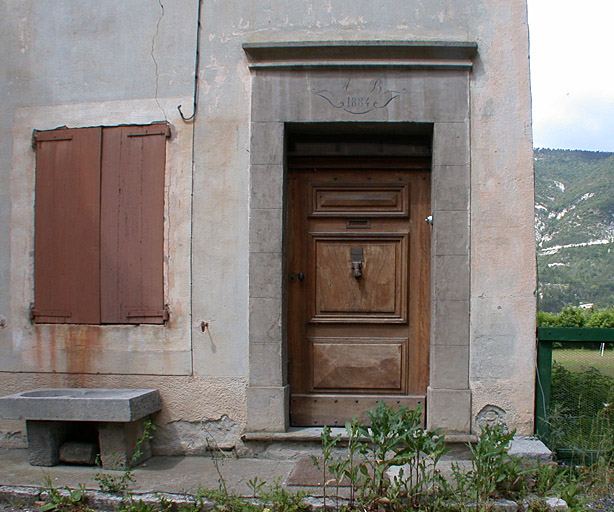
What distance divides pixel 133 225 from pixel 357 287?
76.2 inches

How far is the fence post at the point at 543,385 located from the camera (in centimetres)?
426

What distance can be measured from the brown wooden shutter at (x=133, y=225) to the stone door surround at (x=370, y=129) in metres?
0.79

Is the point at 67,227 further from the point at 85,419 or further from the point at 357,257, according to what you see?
the point at 357,257

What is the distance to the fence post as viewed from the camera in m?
4.26

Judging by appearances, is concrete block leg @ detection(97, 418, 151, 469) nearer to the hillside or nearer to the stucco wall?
the stucco wall

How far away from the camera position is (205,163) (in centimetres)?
→ 455

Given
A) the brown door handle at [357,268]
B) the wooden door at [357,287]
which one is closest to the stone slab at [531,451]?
the wooden door at [357,287]

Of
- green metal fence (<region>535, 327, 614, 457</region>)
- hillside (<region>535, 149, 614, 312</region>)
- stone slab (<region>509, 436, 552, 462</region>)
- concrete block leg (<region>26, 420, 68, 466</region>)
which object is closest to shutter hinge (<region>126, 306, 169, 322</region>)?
concrete block leg (<region>26, 420, 68, 466</region>)

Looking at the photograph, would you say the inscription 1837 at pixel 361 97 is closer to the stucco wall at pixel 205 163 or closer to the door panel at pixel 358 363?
the stucco wall at pixel 205 163

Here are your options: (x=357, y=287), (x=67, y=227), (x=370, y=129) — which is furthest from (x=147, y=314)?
(x=370, y=129)

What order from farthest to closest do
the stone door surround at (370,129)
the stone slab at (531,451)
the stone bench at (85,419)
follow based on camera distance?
the stone door surround at (370,129), the stone bench at (85,419), the stone slab at (531,451)

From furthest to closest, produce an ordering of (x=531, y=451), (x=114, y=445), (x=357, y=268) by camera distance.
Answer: (x=357, y=268) < (x=114, y=445) < (x=531, y=451)

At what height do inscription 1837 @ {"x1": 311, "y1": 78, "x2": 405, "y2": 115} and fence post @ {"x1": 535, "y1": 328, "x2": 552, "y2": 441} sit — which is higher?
inscription 1837 @ {"x1": 311, "y1": 78, "x2": 405, "y2": 115}

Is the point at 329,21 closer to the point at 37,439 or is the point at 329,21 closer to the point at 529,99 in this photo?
the point at 529,99
